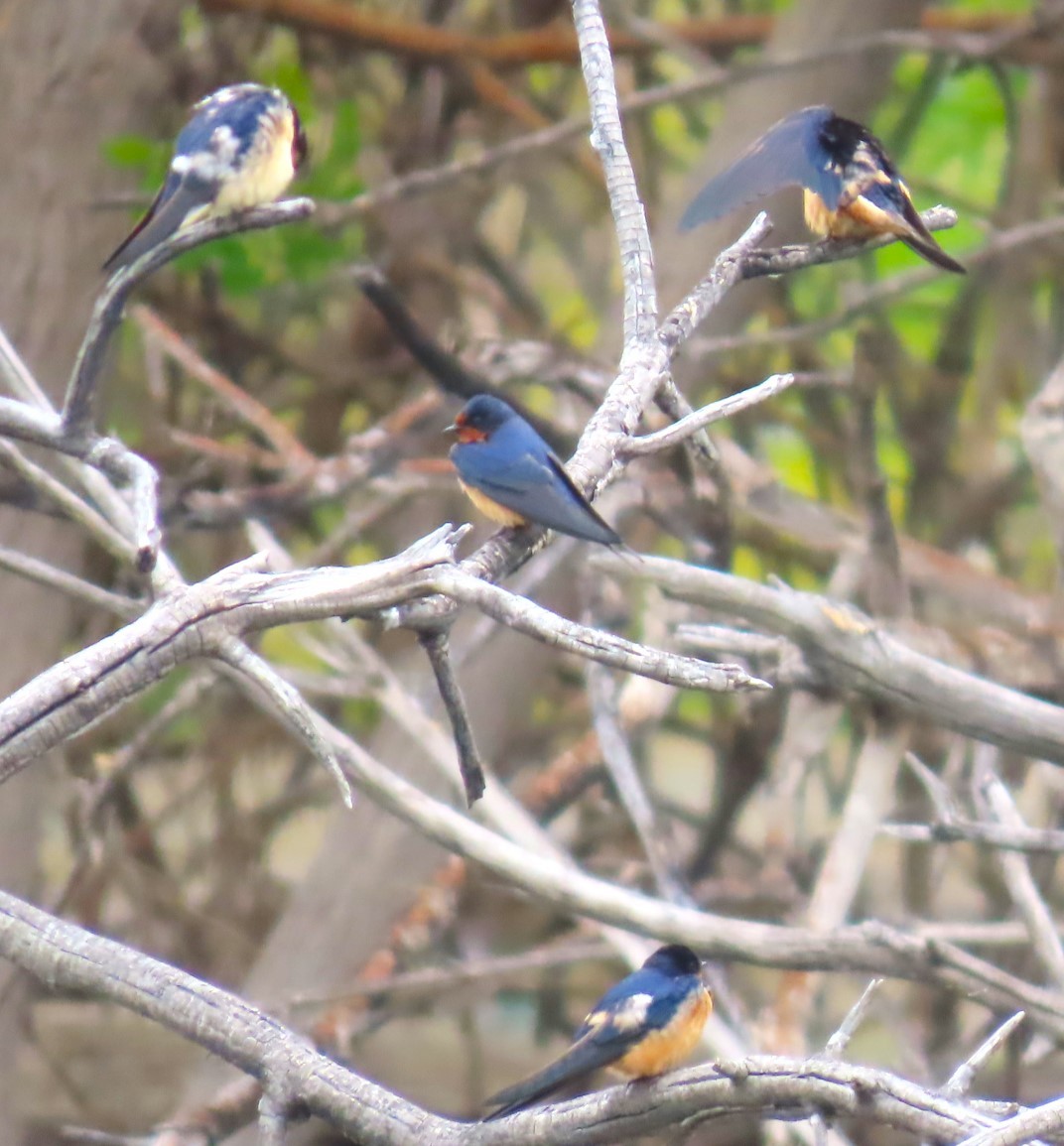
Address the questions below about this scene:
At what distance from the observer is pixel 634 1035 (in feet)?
7.04

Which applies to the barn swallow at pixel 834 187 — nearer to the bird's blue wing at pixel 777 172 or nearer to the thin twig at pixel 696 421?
the bird's blue wing at pixel 777 172

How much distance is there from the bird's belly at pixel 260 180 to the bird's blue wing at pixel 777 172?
1.97 ft

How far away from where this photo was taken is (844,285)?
18.4 feet

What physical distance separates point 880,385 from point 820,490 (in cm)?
40

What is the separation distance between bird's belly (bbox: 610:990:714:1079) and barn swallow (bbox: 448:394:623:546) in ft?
2.14

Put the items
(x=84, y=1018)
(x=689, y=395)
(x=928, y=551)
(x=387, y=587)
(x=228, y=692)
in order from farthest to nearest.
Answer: (x=84, y=1018), (x=228, y=692), (x=689, y=395), (x=928, y=551), (x=387, y=587)

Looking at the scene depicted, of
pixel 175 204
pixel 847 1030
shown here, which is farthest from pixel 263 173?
pixel 847 1030

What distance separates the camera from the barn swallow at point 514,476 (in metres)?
2.04

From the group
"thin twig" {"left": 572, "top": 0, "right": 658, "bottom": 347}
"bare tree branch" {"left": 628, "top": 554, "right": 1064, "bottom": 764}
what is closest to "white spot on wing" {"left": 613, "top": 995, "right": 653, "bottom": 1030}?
"bare tree branch" {"left": 628, "top": 554, "right": 1064, "bottom": 764}

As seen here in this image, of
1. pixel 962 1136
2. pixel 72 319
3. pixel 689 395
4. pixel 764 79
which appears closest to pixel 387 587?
pixel 962 1136

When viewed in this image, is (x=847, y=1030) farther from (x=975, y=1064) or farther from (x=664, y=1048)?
(x=664, y=1048)

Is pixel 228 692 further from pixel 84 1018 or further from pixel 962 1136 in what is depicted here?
pixel 962 1136

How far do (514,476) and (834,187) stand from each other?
66 centimetres

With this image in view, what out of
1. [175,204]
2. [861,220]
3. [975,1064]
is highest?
[175,204]
